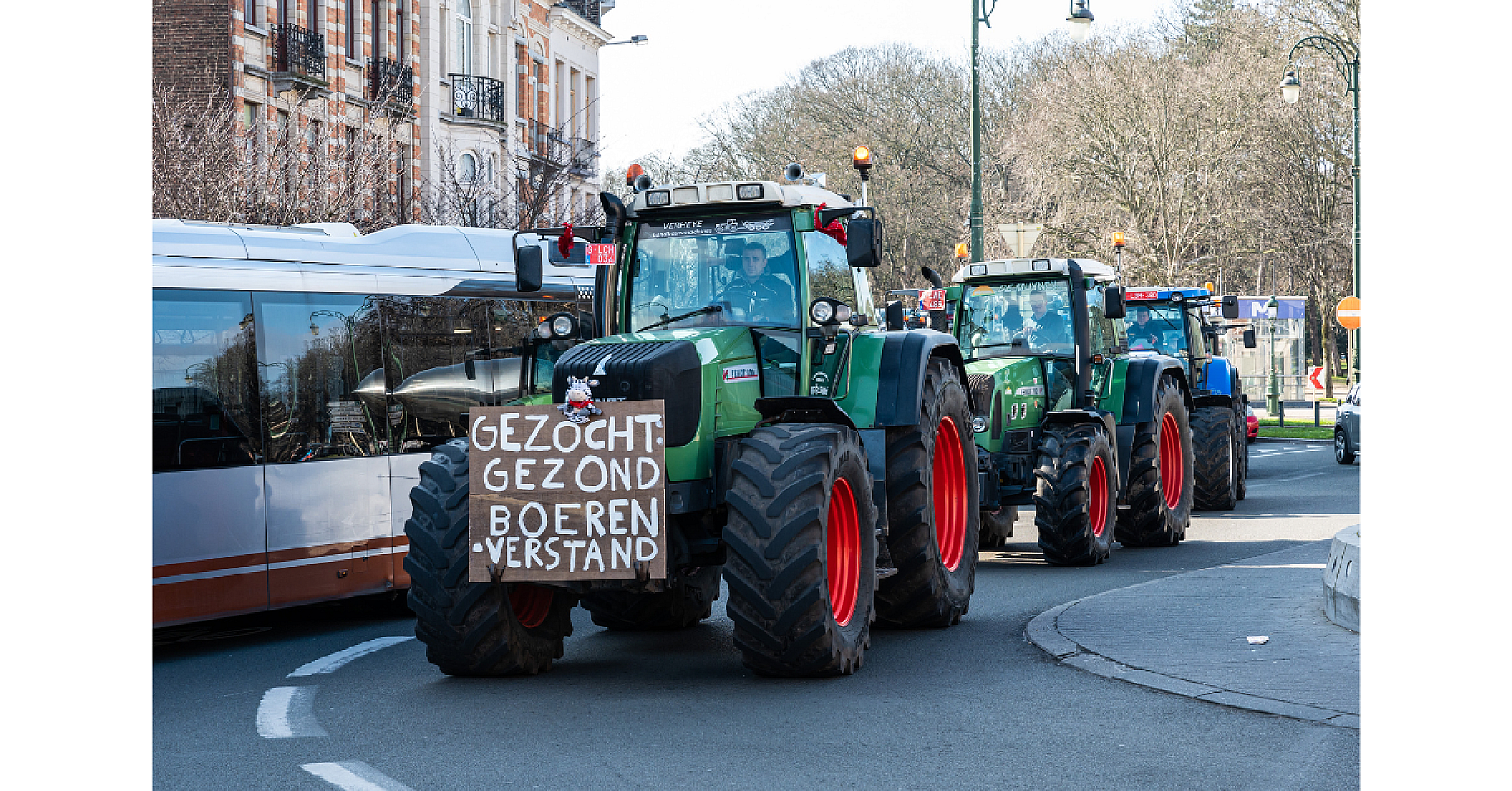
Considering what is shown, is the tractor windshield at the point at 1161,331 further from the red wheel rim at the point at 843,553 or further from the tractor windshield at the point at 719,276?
the red wheel rim at the point at 843,553

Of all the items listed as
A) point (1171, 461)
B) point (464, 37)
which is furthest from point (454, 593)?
point (464, 37)

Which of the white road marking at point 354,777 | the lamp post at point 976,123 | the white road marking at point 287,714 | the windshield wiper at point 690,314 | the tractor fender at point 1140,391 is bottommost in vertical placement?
the white road marking at point 287,714

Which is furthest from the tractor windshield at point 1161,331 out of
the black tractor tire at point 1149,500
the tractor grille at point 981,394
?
the tractor grille at point 981,394

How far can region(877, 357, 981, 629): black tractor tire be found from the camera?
9867mm

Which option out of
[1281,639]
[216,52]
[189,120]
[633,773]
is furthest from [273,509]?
[216,52]

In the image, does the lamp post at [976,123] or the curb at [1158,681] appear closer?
the curb at [1158,681]

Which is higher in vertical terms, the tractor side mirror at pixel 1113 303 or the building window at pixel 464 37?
the building window at pixel 464 37

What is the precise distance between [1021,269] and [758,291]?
5.87 m

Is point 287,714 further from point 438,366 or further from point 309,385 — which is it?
point 438,366

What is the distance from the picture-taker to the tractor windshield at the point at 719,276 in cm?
934

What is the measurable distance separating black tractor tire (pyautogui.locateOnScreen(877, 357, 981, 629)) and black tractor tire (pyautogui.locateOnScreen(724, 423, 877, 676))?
151 cm

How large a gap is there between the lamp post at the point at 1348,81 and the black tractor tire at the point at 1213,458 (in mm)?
15291

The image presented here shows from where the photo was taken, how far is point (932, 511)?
393 inches

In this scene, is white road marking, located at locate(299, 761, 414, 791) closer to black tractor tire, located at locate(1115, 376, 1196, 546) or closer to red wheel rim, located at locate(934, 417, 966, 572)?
red wheel rim, located at locate(934, 417, 966, 572)
